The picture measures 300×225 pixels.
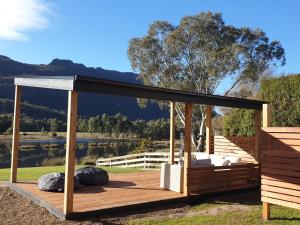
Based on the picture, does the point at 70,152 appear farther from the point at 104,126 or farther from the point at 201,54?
the point at 104,126

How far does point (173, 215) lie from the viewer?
24.7 ft

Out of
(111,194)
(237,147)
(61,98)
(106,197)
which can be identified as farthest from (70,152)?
(61,98)

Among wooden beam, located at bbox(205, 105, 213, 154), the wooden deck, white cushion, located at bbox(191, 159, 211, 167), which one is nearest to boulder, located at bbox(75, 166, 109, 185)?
the wooden deck

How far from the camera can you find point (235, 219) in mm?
7090

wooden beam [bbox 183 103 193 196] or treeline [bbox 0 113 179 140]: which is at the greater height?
treeline [bbox 0 113 179 140]

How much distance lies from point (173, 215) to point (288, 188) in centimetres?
223

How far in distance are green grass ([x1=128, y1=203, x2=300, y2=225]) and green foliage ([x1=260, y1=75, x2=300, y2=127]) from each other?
8.30 meters

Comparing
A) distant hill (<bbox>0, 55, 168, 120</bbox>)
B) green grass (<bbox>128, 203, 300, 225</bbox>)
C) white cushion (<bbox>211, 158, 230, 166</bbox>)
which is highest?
distant hill (<bbox>0, 55, 168, 120</bbox>)

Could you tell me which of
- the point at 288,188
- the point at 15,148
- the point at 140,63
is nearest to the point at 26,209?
the point at 15,148

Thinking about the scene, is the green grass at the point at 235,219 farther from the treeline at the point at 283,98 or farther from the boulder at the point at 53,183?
the treeline at the point at 283,98

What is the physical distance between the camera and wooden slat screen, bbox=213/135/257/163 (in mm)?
12320

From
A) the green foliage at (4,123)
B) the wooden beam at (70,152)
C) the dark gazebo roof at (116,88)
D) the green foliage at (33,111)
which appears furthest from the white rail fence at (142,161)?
the green foliage at (33,111)

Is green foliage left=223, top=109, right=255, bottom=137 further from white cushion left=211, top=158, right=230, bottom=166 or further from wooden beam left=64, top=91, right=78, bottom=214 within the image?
wooden beam left=64, top=91, right=78, bottom=214

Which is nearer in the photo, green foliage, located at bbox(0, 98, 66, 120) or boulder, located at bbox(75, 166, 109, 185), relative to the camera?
boulder, located at bbox(75, 166, 109, 185)
